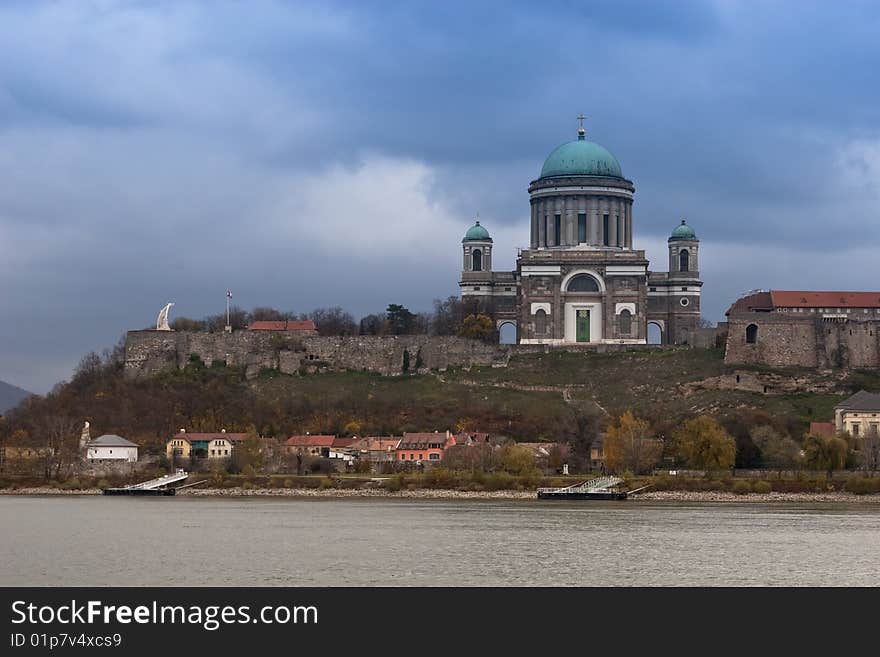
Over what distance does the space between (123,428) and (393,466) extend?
16.1 meters

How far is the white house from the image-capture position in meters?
82.8

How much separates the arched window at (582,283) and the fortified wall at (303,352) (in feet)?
25.8

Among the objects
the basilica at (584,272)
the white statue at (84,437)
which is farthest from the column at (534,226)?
the white statue at (84,437)

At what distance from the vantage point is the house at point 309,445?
82250 millimetres

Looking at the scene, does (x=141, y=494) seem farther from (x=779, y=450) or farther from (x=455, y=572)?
(x=455, y=572)

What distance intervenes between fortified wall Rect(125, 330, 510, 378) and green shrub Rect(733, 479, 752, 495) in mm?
25804

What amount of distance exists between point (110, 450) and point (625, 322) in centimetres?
3233

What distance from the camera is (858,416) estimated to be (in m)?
78.4

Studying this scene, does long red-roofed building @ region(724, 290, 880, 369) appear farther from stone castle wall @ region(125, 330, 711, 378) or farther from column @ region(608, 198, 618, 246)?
column @ region(608, 198, 618, 246)

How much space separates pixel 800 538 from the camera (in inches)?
1945

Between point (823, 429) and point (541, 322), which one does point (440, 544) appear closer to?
point (823, 429)

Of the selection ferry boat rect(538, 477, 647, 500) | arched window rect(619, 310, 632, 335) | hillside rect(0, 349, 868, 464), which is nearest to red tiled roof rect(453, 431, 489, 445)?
hillside rect(0, 349, 868, 464)

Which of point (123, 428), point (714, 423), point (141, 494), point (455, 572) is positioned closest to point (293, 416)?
point (123, 428)
